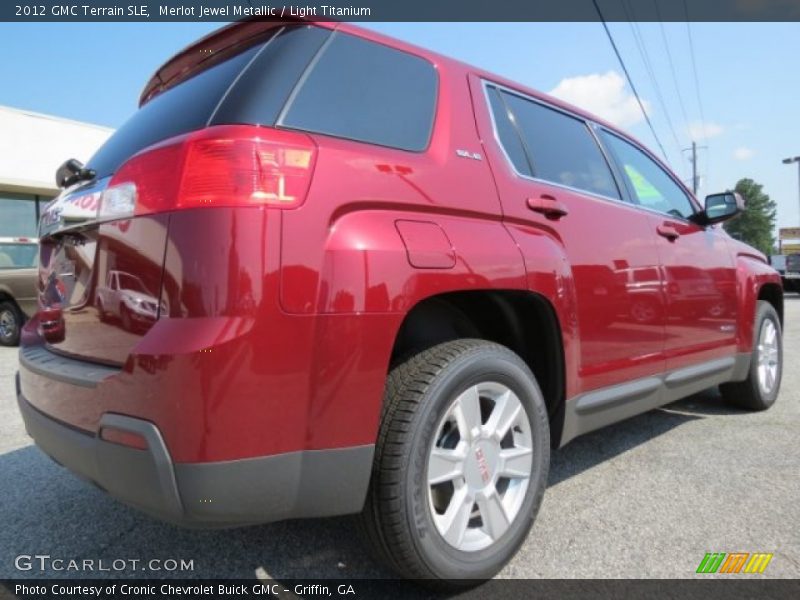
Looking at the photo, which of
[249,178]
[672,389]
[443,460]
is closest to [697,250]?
[672,389]

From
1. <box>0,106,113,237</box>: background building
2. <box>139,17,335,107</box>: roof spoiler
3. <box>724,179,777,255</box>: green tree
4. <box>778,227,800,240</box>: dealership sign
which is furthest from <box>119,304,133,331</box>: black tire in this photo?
<box>724,179,777,255</box>: green tree

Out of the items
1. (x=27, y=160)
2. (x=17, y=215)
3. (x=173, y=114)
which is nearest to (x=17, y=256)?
(x=17, y=215)

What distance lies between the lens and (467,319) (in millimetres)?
2266

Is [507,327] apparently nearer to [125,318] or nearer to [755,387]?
[125,318]

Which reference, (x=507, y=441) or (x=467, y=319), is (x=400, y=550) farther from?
(x=467, y=319)

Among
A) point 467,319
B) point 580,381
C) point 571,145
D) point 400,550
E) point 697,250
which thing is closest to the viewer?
point 400,550

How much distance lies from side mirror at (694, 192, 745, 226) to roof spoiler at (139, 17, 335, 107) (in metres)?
2.77

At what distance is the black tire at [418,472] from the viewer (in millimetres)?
1702

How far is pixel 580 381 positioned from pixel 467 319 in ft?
1.91

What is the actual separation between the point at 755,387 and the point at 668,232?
67.0 inches

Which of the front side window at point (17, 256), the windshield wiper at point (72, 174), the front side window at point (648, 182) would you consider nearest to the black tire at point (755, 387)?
the front side window at point (648, 182)

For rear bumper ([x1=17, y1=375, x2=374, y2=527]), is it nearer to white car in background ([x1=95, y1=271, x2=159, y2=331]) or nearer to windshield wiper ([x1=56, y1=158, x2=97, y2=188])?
white car in background ([x1=95, y1=271, x2=159, y2=331])

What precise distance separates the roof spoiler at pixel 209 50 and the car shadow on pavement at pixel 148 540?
1.60 m

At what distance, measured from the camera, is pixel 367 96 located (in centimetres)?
191
